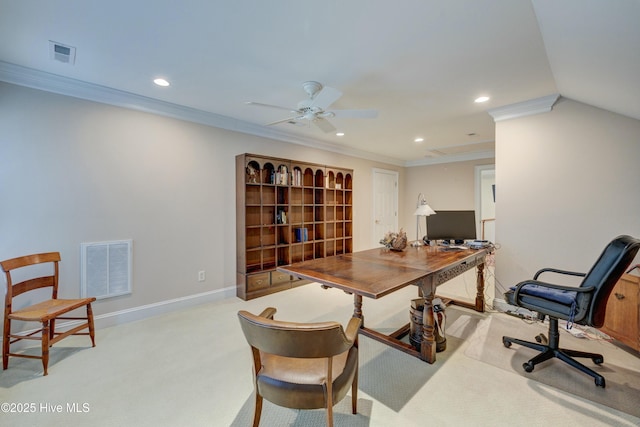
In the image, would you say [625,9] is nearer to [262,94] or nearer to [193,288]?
[262,94]

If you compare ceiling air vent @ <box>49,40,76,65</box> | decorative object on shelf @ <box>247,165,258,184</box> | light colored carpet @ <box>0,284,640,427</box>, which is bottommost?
light colored carpet @ <box>0,284,640,427</box>

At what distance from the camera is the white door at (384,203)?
604 cm

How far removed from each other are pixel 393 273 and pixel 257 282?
2310 millimetres

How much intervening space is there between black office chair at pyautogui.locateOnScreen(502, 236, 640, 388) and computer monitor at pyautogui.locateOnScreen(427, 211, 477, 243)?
1159 mm

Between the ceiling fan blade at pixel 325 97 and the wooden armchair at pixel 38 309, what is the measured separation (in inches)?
104

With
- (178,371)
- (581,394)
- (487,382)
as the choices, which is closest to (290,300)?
(178,371)

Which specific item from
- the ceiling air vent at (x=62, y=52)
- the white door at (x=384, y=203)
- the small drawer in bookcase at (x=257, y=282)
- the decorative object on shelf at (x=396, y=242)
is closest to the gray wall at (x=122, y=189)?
the small drawer in bookcase at (x=257, y=282)

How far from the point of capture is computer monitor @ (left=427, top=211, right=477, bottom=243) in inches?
132

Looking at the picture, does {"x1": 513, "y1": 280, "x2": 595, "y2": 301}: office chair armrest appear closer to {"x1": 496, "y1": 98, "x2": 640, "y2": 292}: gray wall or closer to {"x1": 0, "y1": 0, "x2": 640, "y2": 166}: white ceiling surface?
{"x1": 496, "y1": 98, "x2": 640, "y2": 292}: gray wall

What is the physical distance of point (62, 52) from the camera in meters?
2.08

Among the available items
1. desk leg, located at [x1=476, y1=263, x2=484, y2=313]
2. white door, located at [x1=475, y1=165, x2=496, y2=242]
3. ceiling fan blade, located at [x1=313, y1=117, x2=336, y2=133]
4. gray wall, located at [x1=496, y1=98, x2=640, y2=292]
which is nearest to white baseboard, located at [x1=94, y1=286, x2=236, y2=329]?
ceiling fan blade, located at [x1=313, y1=117, x2=336, y2=133]

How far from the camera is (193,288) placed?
11.2 feet

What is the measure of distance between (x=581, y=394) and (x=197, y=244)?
3780 mm

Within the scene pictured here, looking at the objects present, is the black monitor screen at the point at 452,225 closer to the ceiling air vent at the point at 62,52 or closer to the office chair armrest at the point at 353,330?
the office chair armrest at the point at 353,330
